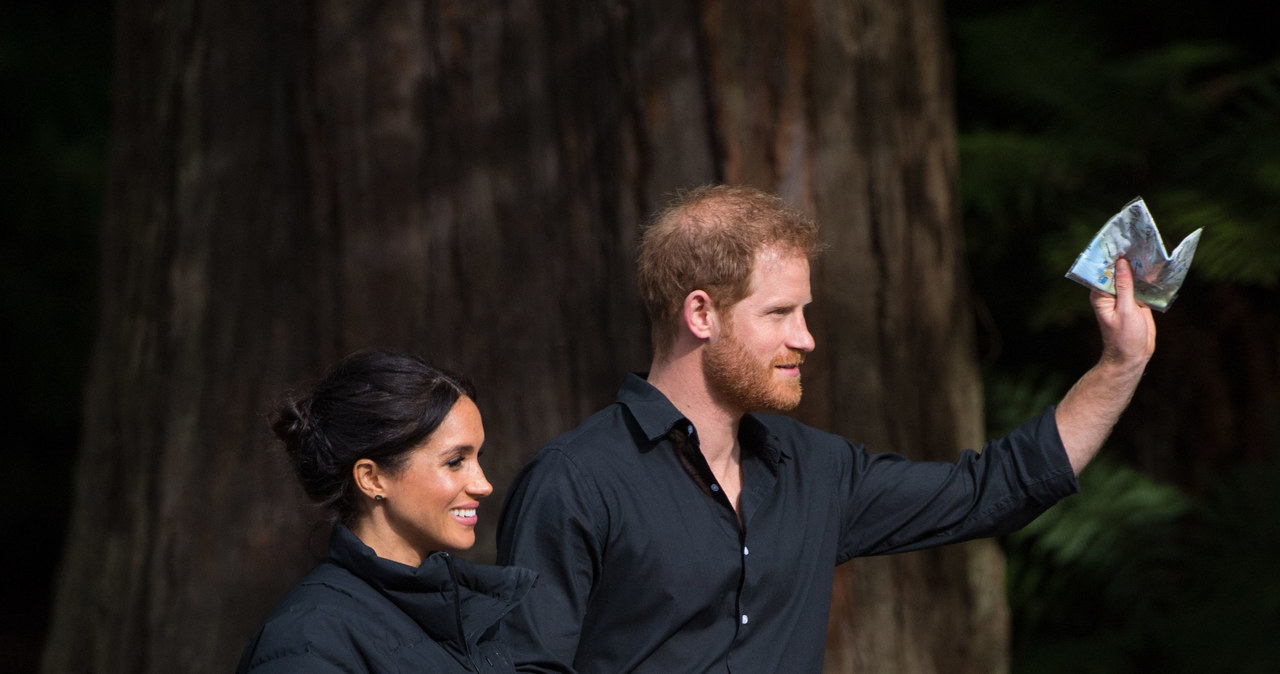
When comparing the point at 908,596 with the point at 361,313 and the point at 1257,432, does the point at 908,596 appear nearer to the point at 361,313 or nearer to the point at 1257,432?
the point at 361,313

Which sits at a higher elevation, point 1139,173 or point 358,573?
point 1139,173

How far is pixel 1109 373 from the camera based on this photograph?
213 cm

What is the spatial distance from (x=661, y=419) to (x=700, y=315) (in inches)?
7.1

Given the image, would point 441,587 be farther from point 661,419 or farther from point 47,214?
point 47,214

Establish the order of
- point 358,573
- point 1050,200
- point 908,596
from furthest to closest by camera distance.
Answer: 1. point 1050,200
2. point 908,596
3. point 358,573

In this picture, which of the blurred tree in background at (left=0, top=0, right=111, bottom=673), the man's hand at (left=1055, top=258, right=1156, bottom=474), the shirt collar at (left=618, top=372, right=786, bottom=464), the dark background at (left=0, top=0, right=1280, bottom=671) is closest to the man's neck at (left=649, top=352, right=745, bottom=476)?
the shirt collar at (left=618, top=372, right=786, bottom=464)

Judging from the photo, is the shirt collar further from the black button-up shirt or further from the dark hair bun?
the dark hair bun

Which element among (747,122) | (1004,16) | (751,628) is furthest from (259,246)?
(1004,16)

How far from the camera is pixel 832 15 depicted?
9.68 feet

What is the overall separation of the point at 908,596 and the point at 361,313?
1.43 m

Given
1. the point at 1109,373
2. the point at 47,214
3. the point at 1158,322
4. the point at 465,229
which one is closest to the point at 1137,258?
the point at 1109,373

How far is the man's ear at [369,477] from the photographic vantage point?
1685 mm

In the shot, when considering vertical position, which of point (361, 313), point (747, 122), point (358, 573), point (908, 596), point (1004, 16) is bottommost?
point (908, 596)

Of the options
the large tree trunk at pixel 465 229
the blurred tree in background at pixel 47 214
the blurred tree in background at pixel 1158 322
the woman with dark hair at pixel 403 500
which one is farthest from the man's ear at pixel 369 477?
the blurred tree in background at pixel 47 214
